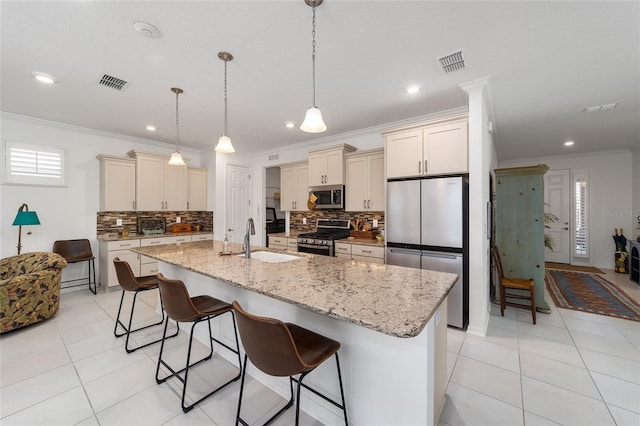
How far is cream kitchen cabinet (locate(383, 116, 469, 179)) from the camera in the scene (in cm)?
303

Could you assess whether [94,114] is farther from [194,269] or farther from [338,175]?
[338,175]

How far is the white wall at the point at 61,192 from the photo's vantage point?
3842mm

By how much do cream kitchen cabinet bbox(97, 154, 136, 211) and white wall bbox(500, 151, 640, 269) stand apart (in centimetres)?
937

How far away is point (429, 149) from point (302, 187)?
265 centimetres

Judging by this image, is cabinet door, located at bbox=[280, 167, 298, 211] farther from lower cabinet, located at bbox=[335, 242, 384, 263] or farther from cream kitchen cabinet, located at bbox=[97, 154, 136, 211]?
cream kitchen cabinet, located at bbox=[97, 154, 136, 211]

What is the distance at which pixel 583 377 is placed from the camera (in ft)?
7.07

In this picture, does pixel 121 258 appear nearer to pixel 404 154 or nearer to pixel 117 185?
pixel 117 185

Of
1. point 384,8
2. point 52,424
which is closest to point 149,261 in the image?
point 52,424

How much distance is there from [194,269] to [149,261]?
3310 millimetres

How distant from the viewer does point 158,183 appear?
499cm

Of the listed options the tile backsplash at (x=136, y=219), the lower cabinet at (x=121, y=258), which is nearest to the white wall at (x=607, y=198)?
the tile backsplash at (x=136, y=219)

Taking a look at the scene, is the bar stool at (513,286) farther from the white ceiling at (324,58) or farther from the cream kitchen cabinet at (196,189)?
the cream kitchen cabinet at (196,189)

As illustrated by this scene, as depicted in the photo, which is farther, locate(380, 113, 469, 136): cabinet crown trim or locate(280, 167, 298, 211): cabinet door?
locate(280, 167, 298, 211): cabinet door

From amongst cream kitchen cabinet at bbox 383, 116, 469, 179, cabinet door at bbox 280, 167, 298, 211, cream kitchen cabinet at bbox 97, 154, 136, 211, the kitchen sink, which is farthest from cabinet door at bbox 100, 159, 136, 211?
cream kitchen cabinet at bbox 383, 116, 469, 179
